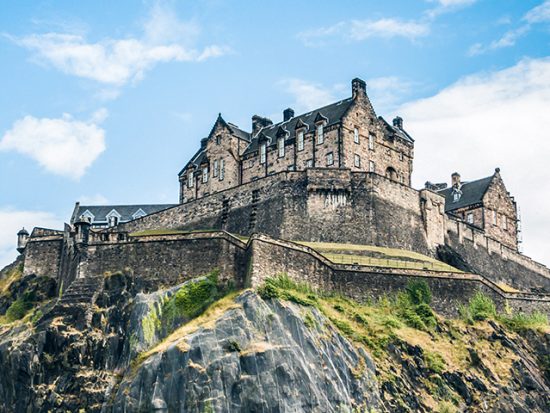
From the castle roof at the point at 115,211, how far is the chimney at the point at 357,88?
879 inches

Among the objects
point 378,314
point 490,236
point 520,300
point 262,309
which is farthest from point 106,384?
point 490,236

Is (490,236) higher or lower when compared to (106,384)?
higher

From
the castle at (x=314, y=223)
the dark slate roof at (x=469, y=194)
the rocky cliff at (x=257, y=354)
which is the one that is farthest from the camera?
the dark slate roof at (x=469, y=194)

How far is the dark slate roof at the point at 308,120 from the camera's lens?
81600 mm

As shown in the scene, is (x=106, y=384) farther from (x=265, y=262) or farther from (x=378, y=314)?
(x=378, y=314)

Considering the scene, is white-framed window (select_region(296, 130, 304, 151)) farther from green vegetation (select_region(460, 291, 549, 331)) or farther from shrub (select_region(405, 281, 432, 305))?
green vegetation (select_region(460, 291, 549, 331))

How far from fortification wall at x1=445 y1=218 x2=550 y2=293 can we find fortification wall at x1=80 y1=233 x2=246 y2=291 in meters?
23.0

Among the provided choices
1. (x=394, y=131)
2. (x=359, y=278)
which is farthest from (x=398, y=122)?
(x=359, y=278)

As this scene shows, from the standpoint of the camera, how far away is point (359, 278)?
2675 inches

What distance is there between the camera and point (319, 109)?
277 feet

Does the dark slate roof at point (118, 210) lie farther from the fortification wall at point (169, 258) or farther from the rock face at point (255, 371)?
the rock face at point (255, 371)

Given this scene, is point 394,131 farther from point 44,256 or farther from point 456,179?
point 44,256

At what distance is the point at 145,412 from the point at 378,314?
1659cm

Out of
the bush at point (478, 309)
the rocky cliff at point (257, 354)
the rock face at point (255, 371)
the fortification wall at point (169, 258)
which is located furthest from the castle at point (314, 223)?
the rock face at point (255, 371)
